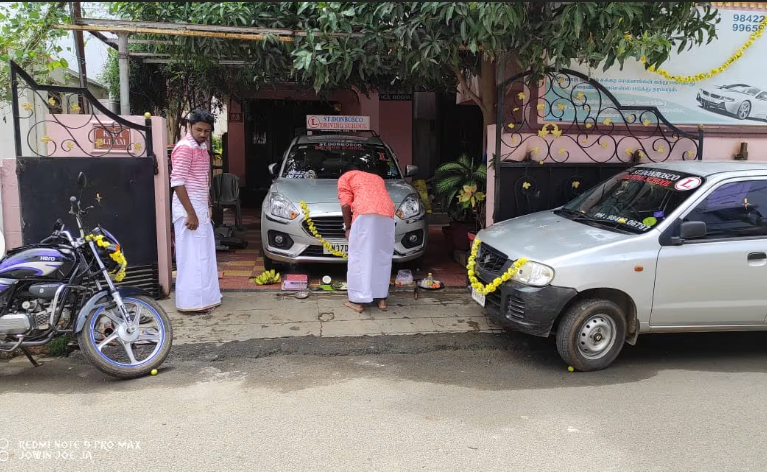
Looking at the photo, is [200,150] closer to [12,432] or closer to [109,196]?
[109,196]

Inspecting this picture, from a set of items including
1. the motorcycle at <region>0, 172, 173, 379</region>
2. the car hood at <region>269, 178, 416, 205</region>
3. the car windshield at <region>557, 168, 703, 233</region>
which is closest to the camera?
the motorcycle at <region>0, 172, 173, 379</region>

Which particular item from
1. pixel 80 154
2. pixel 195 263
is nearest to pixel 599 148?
pixel 195 263

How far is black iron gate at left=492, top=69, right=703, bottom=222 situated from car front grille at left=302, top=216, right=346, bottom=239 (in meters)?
1.84

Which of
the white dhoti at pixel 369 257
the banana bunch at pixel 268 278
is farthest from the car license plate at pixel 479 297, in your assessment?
the banana bunch at pixel 268 278

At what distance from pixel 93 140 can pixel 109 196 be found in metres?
0.62

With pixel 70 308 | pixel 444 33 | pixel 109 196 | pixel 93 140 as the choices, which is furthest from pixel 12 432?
pixel 444 33

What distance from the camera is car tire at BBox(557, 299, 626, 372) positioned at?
4488mm

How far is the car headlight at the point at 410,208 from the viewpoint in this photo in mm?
6777

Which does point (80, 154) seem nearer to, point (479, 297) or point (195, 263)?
point (195, 263)

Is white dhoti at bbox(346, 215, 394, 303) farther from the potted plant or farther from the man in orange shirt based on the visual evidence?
the potted plant

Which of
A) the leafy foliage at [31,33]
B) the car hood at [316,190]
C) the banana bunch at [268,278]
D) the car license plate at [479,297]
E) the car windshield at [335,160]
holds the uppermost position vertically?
the leafy foliage at [31,33]

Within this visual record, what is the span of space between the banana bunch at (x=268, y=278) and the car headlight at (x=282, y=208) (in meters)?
0.75

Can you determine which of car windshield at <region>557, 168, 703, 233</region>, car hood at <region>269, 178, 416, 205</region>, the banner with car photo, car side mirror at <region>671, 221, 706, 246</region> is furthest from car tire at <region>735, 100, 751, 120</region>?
car hood at <region>269, 178, 416, 205</region>

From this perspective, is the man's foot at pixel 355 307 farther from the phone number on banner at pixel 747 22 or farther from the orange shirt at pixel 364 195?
the phone number on banner at pixel 747 22
